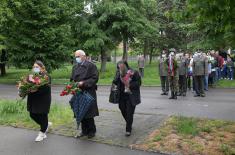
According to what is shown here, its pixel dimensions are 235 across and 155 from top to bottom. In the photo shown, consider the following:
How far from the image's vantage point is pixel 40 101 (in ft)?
29.5

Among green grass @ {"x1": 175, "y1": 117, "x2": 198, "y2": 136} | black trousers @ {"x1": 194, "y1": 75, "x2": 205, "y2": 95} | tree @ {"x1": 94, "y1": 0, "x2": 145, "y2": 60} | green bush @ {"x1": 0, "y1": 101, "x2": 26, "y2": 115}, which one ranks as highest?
tree @ {"x1": 94, "y1": 0, "x2": 145, "y2": 60}

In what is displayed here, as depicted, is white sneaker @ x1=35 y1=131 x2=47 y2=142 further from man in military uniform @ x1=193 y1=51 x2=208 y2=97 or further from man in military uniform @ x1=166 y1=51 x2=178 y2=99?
man in military uniform @ x1=193 y1=51 x2=208 y2=97

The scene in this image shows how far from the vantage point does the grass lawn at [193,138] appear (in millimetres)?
7770

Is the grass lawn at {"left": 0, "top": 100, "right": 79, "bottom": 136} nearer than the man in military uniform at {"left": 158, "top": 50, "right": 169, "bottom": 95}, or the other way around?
the grass lawn at {"left": 0, "top": 100, "right": 79, "bottom": 136}

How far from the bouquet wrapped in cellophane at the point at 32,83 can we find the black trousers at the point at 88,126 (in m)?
1.21

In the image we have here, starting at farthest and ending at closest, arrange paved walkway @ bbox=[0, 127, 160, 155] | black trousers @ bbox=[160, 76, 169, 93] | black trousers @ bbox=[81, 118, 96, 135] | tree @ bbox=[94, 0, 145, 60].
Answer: tree @ bbox=[94, 0, 145, 60] < black trousers @ bbox=[160, 76, 169, 93] < black trousers @ bbox=[81, 118, 96, 135] < paved walkway @ bbox=[0, 127, 160, 155]

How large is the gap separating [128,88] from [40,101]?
1.95 metres

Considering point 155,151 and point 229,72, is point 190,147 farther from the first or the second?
point 229,72

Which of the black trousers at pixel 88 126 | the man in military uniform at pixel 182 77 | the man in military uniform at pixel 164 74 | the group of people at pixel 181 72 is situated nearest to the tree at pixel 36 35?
the group of people at pixel 181 72

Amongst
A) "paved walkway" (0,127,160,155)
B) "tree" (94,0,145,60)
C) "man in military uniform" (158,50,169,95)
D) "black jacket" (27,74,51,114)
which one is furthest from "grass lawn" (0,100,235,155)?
"tree" (94,0,145,60)

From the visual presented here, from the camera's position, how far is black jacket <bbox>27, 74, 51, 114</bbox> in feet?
29.4

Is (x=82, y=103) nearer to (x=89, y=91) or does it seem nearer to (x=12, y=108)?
(x=89, y=91)

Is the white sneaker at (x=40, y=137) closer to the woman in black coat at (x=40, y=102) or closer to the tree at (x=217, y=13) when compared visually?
the woman in black coat at (x=40, y=102)

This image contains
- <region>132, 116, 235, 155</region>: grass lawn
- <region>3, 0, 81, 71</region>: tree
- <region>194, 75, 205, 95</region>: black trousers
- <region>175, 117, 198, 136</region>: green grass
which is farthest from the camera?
<region>3, 0, 81, 71</region>: tree
